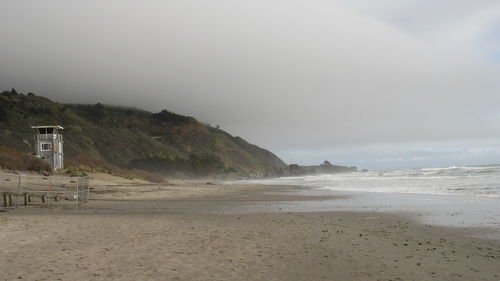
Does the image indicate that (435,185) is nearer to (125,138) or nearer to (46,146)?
(46,146)

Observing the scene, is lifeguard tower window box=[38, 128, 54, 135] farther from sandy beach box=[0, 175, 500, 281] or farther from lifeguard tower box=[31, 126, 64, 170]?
sandy beach box=[0, 175, 500, 281]

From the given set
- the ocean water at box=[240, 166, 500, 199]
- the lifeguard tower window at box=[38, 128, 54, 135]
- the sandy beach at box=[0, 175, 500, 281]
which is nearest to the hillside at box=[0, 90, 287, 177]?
the lifeguard tower window at box=[38, 128, 54, 135]

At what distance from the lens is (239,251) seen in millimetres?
8508

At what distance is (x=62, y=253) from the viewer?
8.00 metres

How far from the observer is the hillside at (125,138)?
8400 centimetres

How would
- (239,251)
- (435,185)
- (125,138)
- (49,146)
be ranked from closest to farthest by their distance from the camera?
(239,251) < (435,185) < (49,146) < (125,138)

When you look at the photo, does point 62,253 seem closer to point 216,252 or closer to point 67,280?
point 67,280

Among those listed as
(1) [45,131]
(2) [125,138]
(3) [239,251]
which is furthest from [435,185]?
(2) [125,138]

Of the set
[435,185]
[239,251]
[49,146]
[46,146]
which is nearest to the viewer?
[239,251]

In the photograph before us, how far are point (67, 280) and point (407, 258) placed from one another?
5933mm

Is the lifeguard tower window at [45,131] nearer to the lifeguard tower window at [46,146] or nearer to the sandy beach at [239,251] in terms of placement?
the lifeguard tower window at [46,146]

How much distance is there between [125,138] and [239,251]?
367ft

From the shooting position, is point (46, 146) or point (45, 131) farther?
point (45, 131)

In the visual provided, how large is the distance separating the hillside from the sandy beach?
5382 cm
